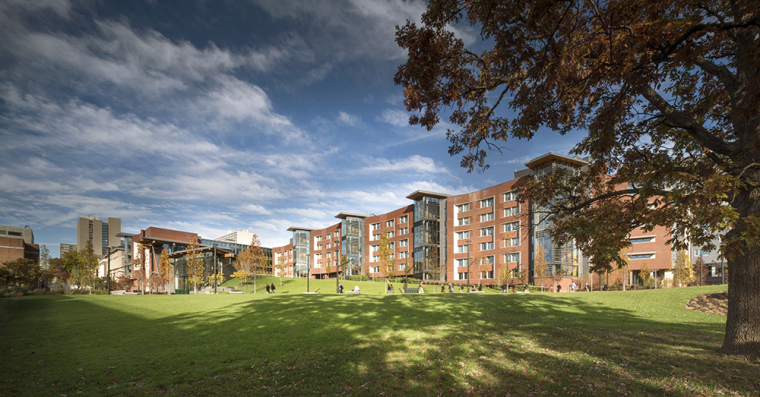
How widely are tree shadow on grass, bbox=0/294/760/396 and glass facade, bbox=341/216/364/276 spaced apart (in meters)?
79.3

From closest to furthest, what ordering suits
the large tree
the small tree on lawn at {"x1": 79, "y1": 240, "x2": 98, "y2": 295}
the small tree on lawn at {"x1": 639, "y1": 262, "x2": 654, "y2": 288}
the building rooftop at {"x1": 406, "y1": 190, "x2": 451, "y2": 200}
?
1. the large tree
2. the small tree on lawn at {"x1": 79, "y1": 240, "x2": 98, "y2": 295}
3. the small tree on lawn at {"x1": 639, "y1": 262, "x2": 654, "y2": 288}
4. the building rooftop at {"x1": 406, "y1": 190, "x2": 451, "y2": 200}

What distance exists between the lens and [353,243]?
317ft

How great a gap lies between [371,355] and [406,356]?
109cm

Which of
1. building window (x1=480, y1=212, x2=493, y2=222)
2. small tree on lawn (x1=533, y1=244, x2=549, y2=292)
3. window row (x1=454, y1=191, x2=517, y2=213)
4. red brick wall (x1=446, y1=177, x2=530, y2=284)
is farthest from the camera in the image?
building window (x1=480, y1=212, x2=493, y2=222)

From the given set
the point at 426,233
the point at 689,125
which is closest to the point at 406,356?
the point at 689,125

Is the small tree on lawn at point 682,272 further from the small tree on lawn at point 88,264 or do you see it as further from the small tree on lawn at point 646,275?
the small tree on lawn at point 88,264

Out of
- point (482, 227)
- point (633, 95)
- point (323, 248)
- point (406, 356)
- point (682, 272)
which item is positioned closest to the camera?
point (633, 95)

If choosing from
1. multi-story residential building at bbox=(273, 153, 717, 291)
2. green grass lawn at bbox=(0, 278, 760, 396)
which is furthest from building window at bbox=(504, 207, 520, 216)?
green grass lawn at bbox=(0, 278, 760, 396)

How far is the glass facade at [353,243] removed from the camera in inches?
3735

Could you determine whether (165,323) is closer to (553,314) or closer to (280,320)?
(280,320)

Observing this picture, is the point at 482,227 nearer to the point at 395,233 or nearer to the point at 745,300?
the point at 395,233

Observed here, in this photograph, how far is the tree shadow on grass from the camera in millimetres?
7359

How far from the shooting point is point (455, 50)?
8211mm

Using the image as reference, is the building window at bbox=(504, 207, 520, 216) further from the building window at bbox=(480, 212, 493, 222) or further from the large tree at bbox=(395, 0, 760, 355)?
the large tree at bbox=(395, 0, 760, 355)
